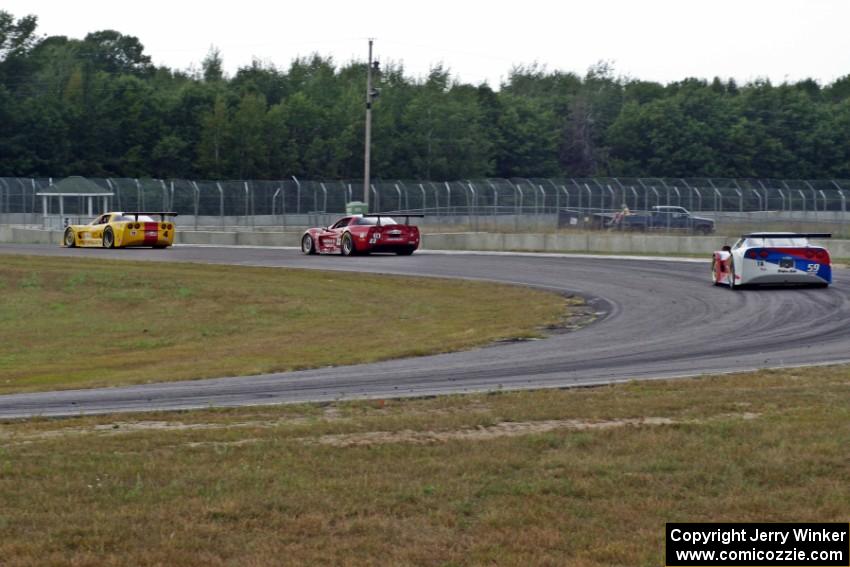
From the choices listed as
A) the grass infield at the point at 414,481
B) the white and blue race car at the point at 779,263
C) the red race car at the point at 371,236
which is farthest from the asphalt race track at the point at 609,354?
the red race car at the point at 371,236

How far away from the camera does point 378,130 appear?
95000mm

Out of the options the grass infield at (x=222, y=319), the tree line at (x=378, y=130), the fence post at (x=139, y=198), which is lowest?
the grass infield at (x=222, y=319)

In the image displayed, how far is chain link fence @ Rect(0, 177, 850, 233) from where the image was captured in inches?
2085

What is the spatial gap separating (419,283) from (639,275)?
→ 549cm

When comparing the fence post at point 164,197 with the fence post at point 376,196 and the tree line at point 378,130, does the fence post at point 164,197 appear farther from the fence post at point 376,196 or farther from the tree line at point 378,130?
the tree line at point 378,130

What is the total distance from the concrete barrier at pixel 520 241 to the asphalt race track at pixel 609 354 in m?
12.0

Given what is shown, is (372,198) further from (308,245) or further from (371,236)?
(371,236)

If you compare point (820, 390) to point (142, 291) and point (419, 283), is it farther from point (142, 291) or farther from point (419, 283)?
point (142, 291)

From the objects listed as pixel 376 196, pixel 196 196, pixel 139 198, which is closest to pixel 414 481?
pixel 376 196

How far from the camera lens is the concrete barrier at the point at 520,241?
42312 mm

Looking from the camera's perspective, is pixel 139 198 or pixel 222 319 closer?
pixel 222 319

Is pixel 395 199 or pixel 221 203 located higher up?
pixel 395 199

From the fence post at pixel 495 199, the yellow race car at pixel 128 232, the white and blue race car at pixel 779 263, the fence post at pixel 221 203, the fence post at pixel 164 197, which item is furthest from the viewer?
the fence post at pixel 221 203

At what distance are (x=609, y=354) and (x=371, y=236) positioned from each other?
2392cm
